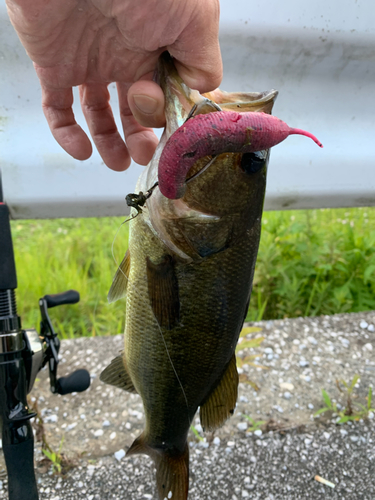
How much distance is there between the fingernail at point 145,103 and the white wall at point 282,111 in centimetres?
113

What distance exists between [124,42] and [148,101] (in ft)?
0.80

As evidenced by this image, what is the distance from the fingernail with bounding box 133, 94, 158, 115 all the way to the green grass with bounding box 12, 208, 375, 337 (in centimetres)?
193

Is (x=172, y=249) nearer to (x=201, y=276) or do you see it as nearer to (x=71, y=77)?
(x=201, y=276)

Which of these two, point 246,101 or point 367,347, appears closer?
point 246,101

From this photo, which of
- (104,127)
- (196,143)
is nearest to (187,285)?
(196,143)

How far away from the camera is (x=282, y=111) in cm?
245

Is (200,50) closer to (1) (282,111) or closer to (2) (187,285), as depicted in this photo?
(2) (187,285)

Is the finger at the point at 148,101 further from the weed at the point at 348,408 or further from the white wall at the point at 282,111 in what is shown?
the weed at the point at 348,408

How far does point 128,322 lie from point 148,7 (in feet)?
3.51

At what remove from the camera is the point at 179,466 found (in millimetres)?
1677

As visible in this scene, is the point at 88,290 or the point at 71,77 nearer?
the point at 71,77

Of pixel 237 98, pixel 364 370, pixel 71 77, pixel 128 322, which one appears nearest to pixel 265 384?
pixel 364 370

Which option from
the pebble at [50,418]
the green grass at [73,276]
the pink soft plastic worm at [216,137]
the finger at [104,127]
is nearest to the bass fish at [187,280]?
the pink soft plastic worm at [216,137]

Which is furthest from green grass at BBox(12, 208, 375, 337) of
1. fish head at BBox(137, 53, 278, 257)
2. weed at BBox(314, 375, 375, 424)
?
fish head at BBox(137, 53, 278, 257)
